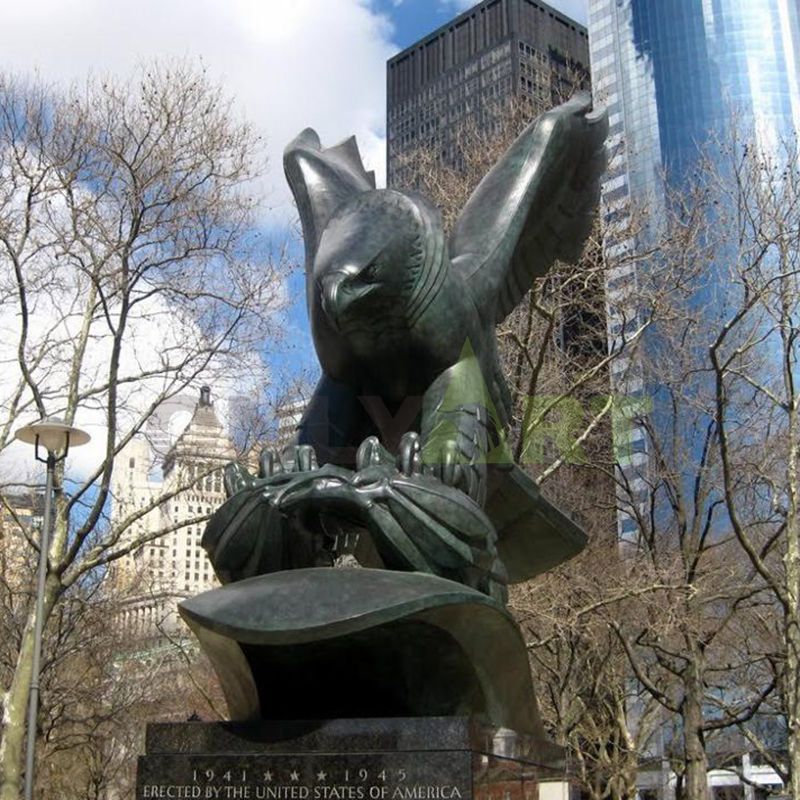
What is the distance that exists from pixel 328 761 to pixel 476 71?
900 inches

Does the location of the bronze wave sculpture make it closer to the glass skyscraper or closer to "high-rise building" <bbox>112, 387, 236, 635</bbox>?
"high-rise building" <bbox>112, 387, 236, 635</bbox>

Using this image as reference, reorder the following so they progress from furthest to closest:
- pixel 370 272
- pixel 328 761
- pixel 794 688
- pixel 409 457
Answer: pixel 794 688 → pixel 370 272 → pixel 409 457 → pixel 328 761

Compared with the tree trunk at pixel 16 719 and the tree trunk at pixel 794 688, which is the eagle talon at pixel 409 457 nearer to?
the tree trunk at pixel 16 719

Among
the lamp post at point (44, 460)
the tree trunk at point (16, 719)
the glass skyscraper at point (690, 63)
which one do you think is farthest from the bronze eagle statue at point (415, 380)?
the glass skyscraper at point (690, 63)

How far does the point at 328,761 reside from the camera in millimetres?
4023

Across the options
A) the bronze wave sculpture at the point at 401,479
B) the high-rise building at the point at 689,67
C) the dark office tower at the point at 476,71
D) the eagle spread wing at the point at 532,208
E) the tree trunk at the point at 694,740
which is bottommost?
the tree trunk at the point at 694,740

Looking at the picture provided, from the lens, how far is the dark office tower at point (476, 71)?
19.4 m

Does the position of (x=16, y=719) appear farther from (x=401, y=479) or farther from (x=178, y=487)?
(x=401, y=479)

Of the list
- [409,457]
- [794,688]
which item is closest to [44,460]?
[409,457]

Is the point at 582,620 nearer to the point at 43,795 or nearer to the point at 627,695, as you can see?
the point at 627,695

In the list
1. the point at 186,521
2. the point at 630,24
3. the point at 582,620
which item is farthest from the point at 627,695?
the point at 630,24

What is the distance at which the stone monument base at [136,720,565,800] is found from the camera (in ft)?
13.0

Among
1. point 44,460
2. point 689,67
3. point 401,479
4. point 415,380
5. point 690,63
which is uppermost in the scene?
point 690,63

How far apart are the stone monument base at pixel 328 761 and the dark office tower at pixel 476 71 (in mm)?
13777
